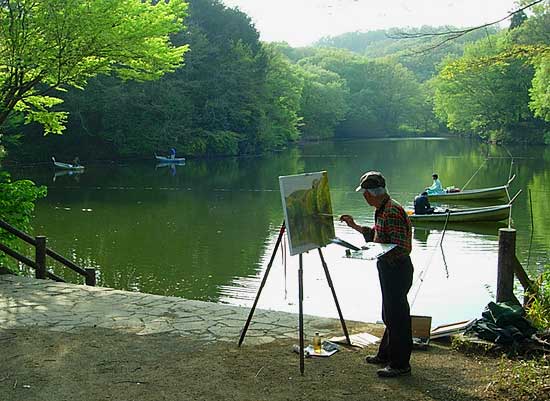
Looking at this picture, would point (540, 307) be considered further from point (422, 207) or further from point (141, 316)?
point (422, 207)

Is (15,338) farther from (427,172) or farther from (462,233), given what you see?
(427,172)

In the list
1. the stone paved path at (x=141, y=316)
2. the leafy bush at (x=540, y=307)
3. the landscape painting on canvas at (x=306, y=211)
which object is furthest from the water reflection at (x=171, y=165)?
the landscape painting on canvas at (x=306, y=211)

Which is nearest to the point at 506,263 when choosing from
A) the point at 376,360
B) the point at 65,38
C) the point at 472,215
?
the point at 376,360

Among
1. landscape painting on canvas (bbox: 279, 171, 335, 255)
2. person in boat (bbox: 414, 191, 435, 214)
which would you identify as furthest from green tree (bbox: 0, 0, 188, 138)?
person in boat (bbox: 414, 191, 435, 214)

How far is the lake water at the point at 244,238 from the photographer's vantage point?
1341cm

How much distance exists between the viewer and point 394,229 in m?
5.11

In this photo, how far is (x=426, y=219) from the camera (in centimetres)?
2205

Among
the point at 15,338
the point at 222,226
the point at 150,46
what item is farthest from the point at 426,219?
the point at 15,338

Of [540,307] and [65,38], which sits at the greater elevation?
[65,38]

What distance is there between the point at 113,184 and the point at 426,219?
55.5ft

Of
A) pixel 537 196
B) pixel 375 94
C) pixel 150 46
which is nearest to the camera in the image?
pixel 150 46

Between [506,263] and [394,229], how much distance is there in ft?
6.58

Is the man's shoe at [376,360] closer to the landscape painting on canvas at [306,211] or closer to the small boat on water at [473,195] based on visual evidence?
the landscape painting on canvas at [306,211]

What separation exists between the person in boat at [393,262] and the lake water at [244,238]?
148 inches
